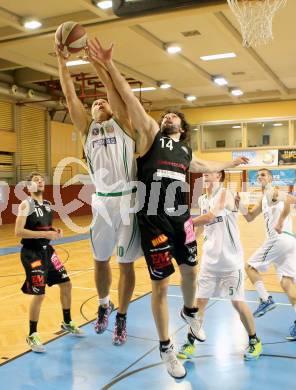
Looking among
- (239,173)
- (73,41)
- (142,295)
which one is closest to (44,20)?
(142,295)

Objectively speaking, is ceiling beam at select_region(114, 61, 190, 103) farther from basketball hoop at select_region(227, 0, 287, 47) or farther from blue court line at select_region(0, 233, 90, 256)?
basketball hoop at select_region(227, 0, 287, 47)

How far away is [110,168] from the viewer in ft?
14.1

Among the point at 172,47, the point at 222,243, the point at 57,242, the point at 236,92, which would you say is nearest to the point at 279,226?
the point at 222,243

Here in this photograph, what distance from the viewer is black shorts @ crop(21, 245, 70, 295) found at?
513 centimetres

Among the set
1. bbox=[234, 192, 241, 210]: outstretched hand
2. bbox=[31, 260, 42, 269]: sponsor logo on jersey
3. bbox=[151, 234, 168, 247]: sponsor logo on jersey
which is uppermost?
bbox=[234, 192, 241, 210]: outstretched hand

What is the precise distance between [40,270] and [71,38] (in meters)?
2.46

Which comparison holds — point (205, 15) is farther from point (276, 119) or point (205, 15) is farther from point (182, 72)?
point (276, 119)

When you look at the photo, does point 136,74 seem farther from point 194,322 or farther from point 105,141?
point 194,322

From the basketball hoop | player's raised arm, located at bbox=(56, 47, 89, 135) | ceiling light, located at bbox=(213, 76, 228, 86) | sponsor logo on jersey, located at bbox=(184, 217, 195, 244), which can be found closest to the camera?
sponsor logo on jersey, located at bbox=(184, 217, 195, 244)

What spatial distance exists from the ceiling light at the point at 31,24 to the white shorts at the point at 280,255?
8.64 metres

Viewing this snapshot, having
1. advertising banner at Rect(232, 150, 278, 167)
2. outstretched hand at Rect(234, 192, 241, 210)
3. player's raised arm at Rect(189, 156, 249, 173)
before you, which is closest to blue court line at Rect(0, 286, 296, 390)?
outstretched hand at Rect(234, 192, 241, 210)

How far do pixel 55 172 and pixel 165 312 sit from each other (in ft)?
61.7

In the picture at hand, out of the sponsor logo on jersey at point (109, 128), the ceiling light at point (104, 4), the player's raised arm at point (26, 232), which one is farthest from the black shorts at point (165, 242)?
the ceiling light at point (104, 4)

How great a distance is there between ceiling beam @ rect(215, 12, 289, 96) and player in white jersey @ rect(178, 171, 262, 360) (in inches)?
311
